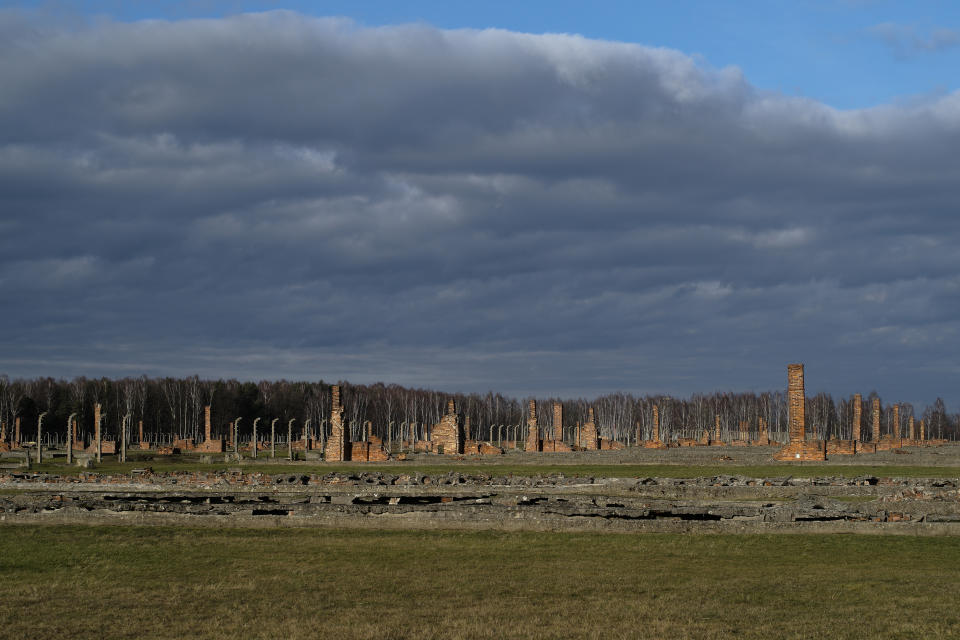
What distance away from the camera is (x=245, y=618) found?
964 centimetres

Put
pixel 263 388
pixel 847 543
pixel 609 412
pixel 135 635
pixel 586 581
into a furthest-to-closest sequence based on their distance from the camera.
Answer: pixel 609 412 < pixel 263 388 < pixel 847 543 < pixel 586 581 < pixel 135 635

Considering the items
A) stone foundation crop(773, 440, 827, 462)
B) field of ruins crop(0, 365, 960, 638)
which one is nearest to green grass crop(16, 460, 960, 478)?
stone foundation crop(773, 440, 827, 462)

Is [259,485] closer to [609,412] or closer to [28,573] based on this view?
[28,573]

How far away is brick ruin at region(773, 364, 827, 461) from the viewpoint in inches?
1558

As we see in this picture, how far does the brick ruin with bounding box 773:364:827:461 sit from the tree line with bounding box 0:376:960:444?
1451 inches

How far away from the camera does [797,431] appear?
40.7 m

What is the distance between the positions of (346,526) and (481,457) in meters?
32.5

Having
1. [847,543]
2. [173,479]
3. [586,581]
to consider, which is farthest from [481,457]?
[586,581]

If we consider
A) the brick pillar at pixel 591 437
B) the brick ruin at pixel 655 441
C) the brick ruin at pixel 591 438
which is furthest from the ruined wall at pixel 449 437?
the brick ruin at pixel 655 441

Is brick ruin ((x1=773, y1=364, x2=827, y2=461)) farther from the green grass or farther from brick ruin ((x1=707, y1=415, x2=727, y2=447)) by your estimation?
brick ruin ((x1=707, y1=415, x2=727, y2=447))

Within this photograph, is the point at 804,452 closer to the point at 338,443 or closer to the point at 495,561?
the point at 338,443

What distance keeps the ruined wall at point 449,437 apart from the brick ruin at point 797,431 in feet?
70.7

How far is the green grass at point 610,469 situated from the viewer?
109 ft

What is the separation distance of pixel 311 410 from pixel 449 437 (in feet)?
204
